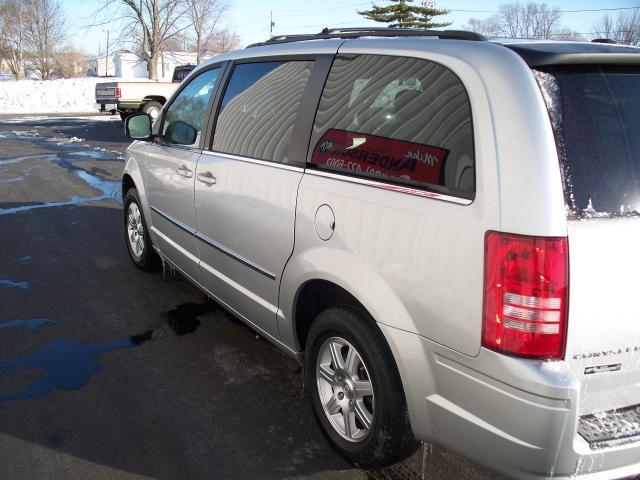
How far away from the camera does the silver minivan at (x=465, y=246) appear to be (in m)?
1.90

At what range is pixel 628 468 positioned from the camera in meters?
2.04

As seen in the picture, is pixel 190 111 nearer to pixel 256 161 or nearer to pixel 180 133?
pixel 180 133

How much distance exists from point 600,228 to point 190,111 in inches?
129

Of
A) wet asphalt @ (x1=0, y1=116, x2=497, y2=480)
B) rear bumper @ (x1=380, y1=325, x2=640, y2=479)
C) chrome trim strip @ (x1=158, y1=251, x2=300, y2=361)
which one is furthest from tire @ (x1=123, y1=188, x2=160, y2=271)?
rear bumper @ (x1=380, y1=325, x2=640, y2=479)

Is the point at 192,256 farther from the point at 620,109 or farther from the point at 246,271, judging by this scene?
the point at 620,109

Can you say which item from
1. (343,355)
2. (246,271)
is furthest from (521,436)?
(246,271)

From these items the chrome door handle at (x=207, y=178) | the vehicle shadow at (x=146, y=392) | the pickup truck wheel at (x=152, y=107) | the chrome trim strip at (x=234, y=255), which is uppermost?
the pickup truck wheel at (x=152, y=107)

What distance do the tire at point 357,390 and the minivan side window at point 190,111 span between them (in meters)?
1.96

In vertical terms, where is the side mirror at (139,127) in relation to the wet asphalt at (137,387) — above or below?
above

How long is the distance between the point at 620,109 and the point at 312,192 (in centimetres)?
Result: 135

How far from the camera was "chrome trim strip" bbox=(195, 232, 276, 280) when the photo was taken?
314cm

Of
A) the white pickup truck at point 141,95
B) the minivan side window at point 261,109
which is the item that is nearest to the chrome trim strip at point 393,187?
the minivan side window at point 261,109

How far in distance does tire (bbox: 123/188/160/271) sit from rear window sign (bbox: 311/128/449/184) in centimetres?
286

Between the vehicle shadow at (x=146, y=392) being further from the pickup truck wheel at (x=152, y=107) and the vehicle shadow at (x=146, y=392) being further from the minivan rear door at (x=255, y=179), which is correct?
the pickup truck wheel at (x=152, y=107)
